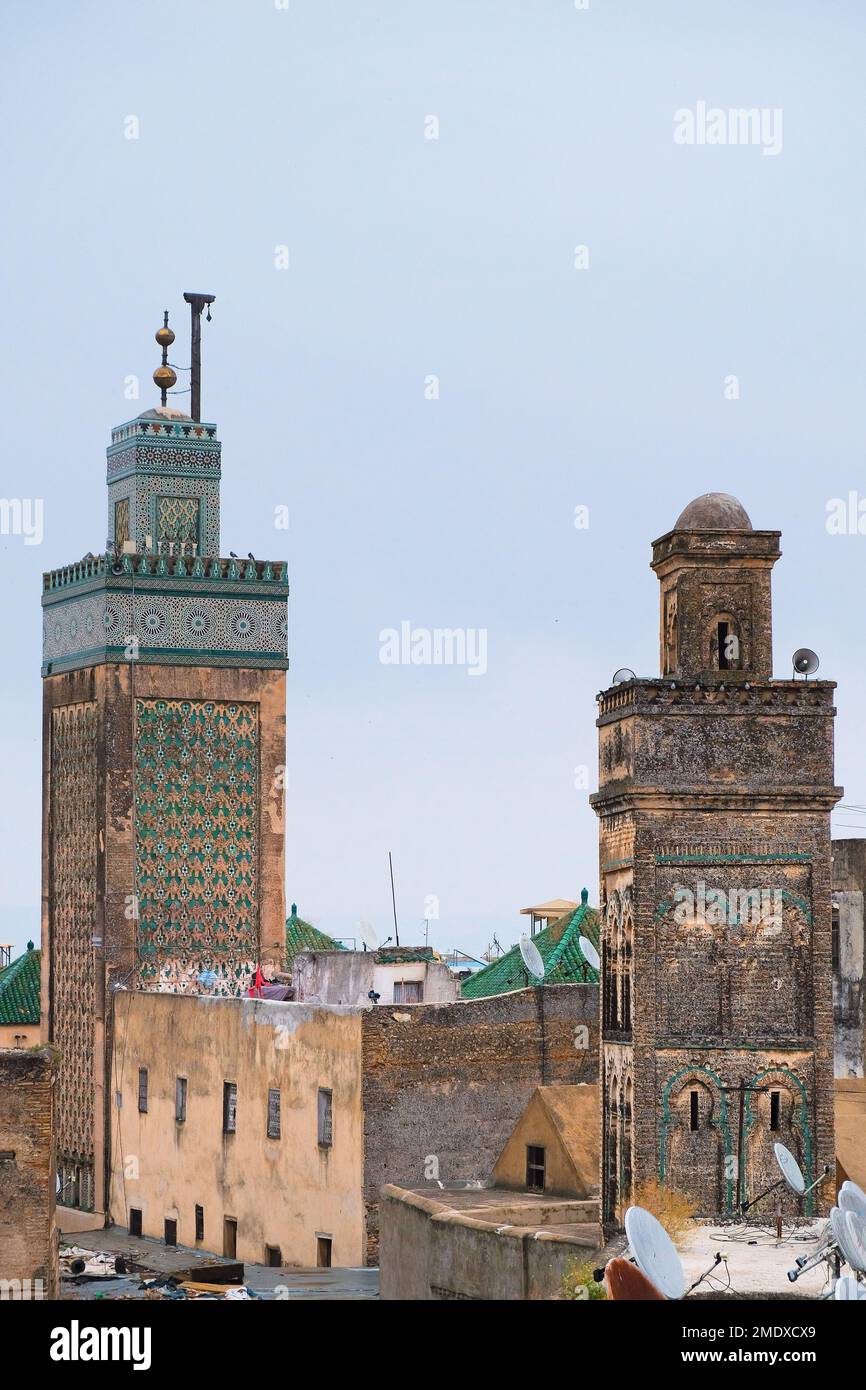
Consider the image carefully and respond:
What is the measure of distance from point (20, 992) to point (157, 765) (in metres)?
7.68

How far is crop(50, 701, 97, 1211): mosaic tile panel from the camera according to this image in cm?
4644

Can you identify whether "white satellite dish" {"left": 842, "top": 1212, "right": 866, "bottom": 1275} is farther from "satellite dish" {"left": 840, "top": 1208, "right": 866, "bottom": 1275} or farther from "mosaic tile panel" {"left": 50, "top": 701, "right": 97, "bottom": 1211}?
"mosaic tile panel" {"left": 50, "top": 701, "right": 97, "bottom": 1211}

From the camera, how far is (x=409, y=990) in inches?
1880

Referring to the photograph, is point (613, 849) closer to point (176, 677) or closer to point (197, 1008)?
point (197, 1008)

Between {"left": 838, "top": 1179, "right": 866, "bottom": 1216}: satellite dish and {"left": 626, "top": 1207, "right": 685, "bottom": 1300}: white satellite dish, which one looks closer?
{"left": 626, "top": 1207, "right": 685, "bottom": 1300}: white satellite dish

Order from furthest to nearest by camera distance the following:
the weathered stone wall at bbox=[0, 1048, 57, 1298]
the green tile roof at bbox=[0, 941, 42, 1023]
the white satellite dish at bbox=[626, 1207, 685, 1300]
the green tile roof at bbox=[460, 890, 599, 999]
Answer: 1. the green tile roof at bbox=[0, 941, 42, 1023]
2. the green tile roof at bbox=[460, 890, 599, 999]
3. the weathered stone wall at bbox=[0, 1048, 57, 1298]
4. the white satellite dish at bbox=[626, 1207, 685, 1300]

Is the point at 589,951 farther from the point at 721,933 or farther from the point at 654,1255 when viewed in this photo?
the point at 654,1255

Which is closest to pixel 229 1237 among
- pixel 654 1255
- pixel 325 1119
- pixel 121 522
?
pixel 325 1119

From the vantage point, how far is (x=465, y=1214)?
1257 inches

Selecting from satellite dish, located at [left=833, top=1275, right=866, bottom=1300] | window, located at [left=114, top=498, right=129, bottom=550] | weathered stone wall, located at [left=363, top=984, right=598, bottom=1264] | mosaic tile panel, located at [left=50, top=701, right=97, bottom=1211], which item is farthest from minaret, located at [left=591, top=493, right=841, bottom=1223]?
window, located at [left=114, top=498, right=129, bottom=550]

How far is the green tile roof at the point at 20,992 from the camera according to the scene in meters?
51.5

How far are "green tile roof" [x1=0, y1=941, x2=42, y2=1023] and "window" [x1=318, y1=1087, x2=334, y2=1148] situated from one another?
522 inches
